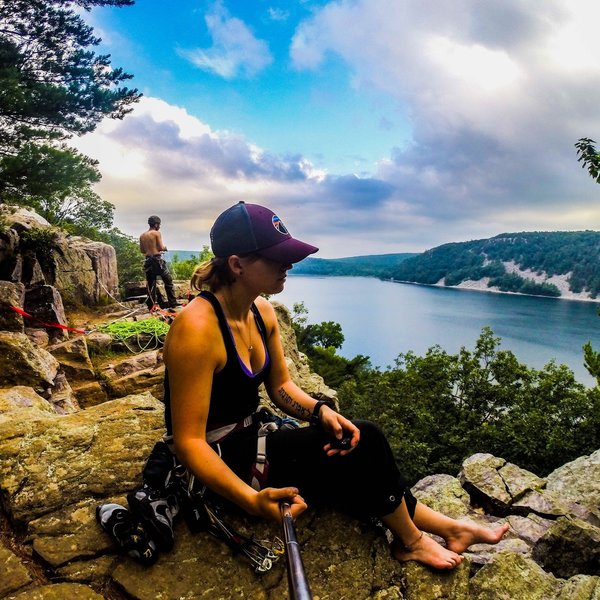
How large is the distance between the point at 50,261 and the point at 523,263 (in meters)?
180

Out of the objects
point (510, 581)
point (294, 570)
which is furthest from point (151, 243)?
point (294, 570)

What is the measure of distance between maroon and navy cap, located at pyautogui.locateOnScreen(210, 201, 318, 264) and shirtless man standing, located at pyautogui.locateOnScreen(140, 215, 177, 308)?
10947 millimetres

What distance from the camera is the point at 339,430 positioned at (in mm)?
2346

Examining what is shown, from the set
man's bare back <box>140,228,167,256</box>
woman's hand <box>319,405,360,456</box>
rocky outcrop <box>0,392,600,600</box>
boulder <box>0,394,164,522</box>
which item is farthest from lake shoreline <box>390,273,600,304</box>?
boulder <box>0,394,164,522</box>

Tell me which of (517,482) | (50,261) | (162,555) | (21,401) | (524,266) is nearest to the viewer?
(162,555)

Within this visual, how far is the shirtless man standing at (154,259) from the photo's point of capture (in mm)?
12562

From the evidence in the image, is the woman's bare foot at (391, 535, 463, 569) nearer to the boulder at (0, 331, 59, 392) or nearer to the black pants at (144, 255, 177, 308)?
the boulder at (0, 331, 59, 392)

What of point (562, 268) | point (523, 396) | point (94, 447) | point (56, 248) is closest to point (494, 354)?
point (523, 396)

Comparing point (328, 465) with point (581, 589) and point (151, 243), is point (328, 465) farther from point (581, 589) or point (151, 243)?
point (151, 243)

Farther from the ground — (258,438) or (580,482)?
(258,438)

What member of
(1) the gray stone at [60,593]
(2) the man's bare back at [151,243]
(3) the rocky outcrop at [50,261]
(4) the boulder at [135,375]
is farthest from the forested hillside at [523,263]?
(1) the gray stone at [60,593]

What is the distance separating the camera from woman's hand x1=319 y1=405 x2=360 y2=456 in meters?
2.32

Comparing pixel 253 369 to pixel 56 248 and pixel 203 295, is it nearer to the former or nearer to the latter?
pixel 203 295

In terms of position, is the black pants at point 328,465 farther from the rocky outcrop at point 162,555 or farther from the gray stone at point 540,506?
the gray stone at point 540,506
